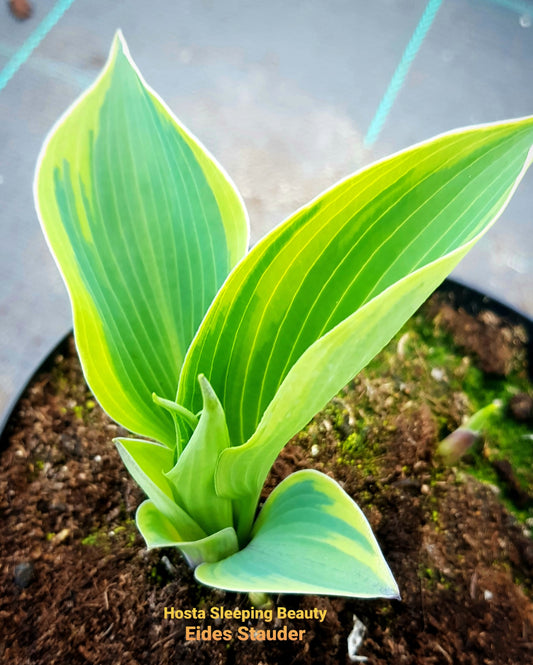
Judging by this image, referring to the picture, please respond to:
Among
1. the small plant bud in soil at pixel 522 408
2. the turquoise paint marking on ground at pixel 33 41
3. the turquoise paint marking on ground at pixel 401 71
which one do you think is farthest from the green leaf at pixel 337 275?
the turquoise paint marking on ground at pixel 33 41

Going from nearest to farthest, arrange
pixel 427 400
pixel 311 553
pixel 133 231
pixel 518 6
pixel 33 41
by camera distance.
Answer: pixel 311 553 < pixel 133 231 < pixel 427 400 < pixel 33 41 < pixel 518 6

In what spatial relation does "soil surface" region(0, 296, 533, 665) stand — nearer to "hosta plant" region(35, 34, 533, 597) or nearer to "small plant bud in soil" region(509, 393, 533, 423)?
"small plant bud in soil" region(509, 393, 533, 423)

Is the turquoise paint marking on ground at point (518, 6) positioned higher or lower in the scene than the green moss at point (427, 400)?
higher

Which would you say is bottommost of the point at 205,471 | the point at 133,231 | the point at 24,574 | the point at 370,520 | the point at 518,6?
the point at 24,574

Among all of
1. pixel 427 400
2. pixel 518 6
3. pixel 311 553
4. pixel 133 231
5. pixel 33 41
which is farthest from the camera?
pixel 518 6

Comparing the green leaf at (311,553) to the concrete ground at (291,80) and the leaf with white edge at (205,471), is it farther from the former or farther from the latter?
the concrete ground at (291,80)

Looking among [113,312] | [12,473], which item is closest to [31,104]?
[12,473]

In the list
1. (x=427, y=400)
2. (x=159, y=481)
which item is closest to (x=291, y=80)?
(x=427, y=400)

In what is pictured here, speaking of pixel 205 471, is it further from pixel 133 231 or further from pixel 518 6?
pixel 518 6
